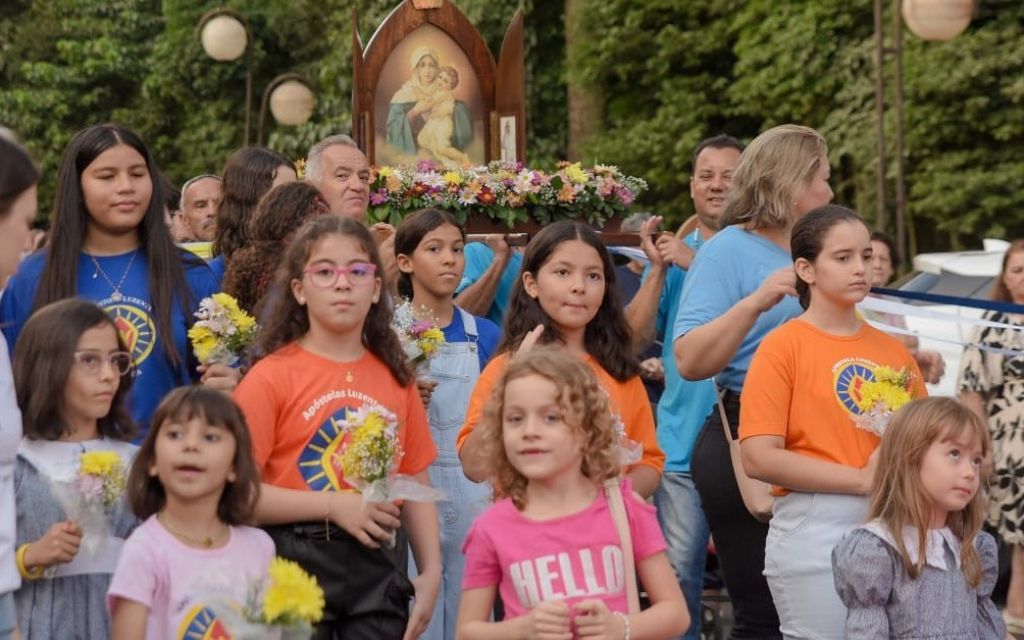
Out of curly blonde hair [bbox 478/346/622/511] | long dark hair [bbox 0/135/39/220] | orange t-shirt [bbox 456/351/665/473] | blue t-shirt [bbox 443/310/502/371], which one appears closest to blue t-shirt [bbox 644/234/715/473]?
blue t-shirt [bbox 443/310/502/371]

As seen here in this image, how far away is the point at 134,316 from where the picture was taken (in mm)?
6102

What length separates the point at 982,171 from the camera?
67.9ft

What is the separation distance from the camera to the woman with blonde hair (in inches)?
252

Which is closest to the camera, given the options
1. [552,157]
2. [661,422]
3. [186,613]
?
[186,613]

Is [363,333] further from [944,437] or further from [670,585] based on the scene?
[944,437]

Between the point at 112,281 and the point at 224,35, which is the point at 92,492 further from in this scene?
the point at 224,35

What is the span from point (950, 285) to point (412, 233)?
7.74m

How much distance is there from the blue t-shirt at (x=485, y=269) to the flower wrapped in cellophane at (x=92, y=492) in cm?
324

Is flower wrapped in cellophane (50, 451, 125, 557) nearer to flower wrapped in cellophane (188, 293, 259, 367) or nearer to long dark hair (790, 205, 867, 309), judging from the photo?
flower wrapped in cellophane (188, 293, 259, 367)

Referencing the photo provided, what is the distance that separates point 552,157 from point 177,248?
18018mm

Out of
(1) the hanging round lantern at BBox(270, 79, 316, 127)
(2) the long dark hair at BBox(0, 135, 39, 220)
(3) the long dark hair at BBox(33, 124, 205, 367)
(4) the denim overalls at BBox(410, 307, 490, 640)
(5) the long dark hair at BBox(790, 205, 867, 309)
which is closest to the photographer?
(2) the long dark hair at BBox(0, 135, 39, 220)

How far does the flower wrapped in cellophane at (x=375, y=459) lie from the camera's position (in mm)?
5277

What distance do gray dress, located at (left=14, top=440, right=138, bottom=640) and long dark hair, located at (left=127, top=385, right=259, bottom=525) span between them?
10.2 inches

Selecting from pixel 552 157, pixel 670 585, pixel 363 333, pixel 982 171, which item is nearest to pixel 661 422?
pixel 363 333
